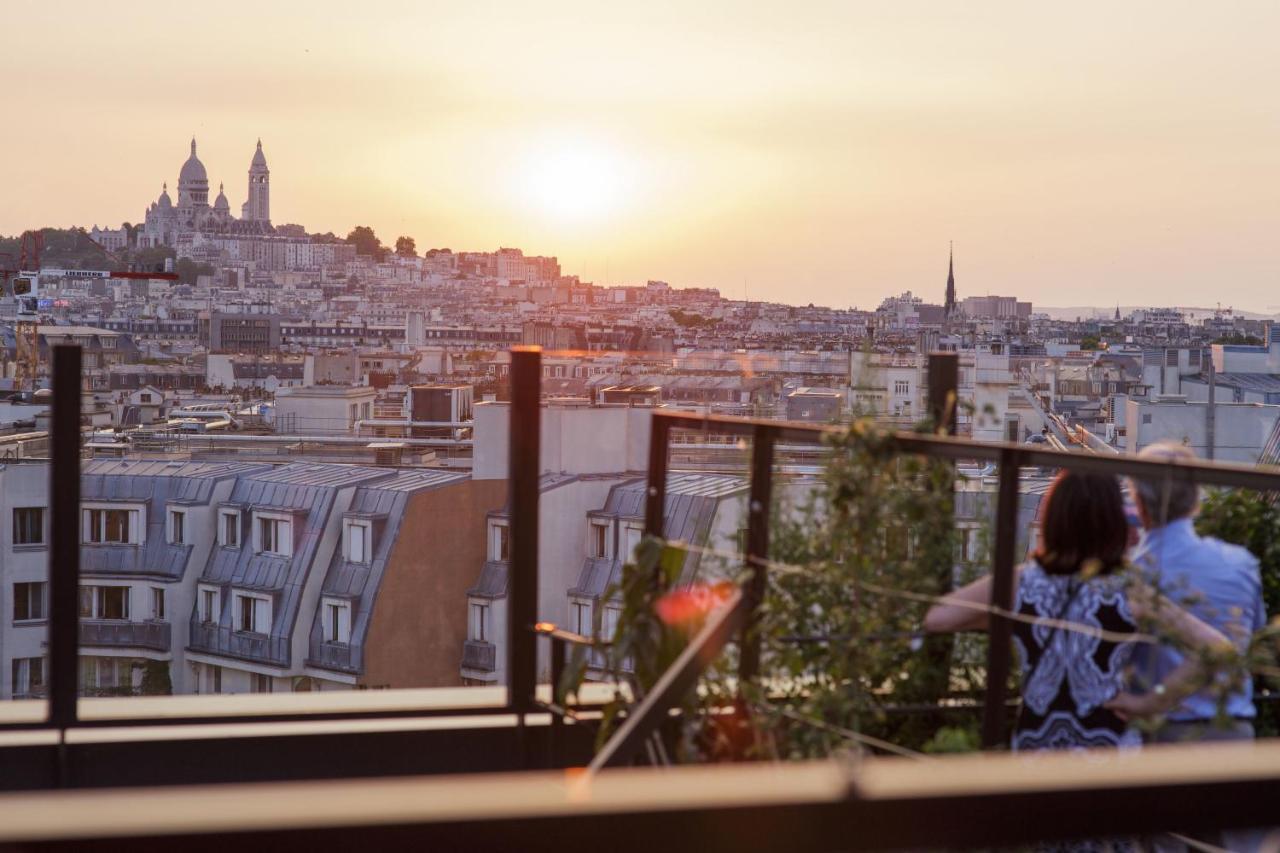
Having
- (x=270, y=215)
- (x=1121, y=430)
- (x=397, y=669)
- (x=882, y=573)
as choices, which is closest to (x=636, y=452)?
(x=397, y=669)

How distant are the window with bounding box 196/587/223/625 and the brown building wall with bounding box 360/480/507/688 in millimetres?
1579

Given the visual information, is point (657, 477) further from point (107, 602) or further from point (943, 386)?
point (107, 602)

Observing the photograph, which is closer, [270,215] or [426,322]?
[426,322]

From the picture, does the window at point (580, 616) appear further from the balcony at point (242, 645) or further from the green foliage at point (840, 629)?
the green foliage at point (840, 629)

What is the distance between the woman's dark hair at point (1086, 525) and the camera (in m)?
1.73

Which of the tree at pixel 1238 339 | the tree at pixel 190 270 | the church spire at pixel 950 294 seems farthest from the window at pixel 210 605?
the tree at pixel 190 270

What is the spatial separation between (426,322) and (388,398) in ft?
79.4

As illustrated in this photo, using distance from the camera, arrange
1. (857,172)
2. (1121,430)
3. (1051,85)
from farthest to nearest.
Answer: (857,172)
(1121,430)
(1051,85)

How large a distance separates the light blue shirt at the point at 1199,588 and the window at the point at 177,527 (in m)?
10.6

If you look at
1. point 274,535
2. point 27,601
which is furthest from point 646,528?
point 274,535

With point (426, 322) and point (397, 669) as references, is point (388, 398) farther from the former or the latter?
Answer: point (426, 322)

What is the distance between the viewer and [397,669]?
10836mm

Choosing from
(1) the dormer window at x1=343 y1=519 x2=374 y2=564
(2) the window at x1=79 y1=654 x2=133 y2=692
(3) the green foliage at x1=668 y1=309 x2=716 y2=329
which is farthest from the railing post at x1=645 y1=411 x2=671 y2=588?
(3) the green foliage at x1=668 y1=309 x2=716 y2=329

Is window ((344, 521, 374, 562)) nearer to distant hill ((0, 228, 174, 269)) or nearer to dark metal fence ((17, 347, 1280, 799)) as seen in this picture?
dark metal fence ((17, 347, 1280, 799))
